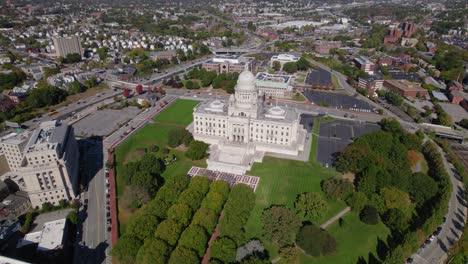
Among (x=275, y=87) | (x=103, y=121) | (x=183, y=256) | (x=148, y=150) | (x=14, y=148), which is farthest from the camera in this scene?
(x=275, y=87)

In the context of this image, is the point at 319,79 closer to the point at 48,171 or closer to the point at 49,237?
the point at 48,171

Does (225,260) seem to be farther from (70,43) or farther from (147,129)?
(70,43)

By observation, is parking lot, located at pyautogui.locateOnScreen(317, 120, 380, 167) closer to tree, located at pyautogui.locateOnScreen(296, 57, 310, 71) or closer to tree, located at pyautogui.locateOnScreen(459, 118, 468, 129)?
tree, located at pyautogui.locateOnScreen(459, 118, 468, 129)

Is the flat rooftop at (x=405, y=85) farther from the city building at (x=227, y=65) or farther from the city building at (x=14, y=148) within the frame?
the city building at (x=14, y=148)

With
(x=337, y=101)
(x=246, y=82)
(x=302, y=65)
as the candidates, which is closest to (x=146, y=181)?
(x=246, y=82)

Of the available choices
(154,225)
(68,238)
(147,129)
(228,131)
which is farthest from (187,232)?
(147,129)
